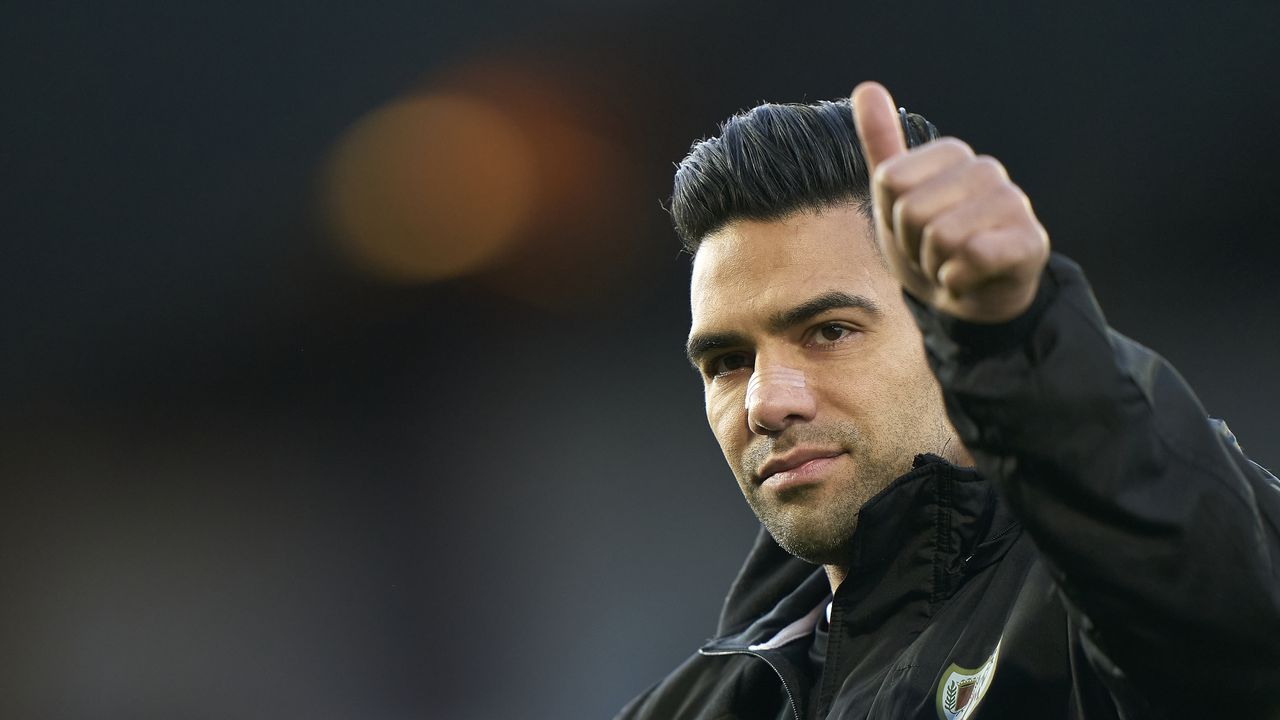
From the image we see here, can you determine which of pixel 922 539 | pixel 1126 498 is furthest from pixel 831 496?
pixel 1126 498

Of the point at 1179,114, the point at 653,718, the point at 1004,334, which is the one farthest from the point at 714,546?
the point at 1004,334

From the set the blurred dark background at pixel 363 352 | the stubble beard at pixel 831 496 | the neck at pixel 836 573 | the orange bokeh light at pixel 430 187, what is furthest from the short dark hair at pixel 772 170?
the orange bokeh light at pixel 430 187

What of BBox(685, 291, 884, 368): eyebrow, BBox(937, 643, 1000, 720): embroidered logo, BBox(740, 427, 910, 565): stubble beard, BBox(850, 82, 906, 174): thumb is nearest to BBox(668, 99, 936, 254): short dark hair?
BBox(685, 291, 884, 368): eyebrow

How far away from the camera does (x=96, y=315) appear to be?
420 centimetres

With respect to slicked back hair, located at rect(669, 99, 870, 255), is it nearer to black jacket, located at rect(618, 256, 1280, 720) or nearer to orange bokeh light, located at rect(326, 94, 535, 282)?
black jacket, located at rect(618, 256, 1280, 720)

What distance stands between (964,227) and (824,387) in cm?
74

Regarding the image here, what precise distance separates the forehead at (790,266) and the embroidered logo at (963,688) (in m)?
0.49

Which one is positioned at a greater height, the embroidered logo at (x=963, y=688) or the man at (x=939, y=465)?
the man at (x=939, y=465)

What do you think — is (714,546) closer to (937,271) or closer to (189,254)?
(189,254)

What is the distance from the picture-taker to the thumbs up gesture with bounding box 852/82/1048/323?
625mm

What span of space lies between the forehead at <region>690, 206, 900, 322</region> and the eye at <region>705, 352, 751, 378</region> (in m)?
0.05

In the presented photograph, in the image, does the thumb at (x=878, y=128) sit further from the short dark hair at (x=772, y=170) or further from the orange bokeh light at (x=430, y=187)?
the orange bokeh light at (x=430, y=187)

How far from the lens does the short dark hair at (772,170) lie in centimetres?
151

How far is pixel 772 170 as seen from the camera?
1.54m
